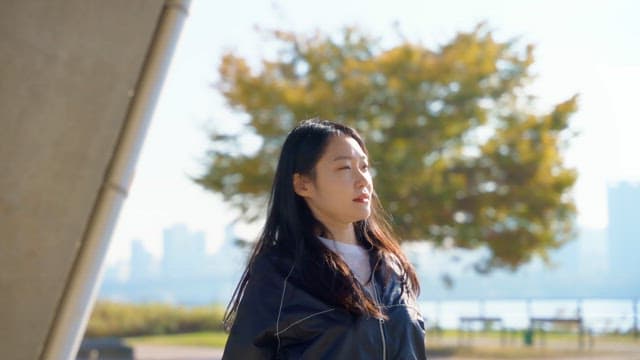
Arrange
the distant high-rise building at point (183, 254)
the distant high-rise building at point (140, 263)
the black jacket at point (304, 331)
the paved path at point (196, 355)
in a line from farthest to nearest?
the distant high-rise building at point (140, 263)
the distant high-rise building at point (183, 254)
the paved path at point (196, 355)
the black jacket at point (304, 331)

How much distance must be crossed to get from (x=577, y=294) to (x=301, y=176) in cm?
3100

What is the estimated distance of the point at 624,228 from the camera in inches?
1313

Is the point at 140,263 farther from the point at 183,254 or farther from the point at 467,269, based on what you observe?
the point at 467,269

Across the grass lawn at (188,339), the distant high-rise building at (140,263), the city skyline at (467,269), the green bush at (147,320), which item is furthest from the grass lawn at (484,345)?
the distant high-rise building at (140,263)

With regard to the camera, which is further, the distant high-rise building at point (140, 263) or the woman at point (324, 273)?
the distant high-rise building at point (140, 263)

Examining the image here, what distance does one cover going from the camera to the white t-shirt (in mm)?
2441

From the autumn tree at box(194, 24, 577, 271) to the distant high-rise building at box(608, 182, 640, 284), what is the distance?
41.0ft

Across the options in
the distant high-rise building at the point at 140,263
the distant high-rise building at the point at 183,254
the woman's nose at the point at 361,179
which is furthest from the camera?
the distant high-rise building at the point at 140,263

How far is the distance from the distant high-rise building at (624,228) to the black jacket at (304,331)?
31198 millimetres

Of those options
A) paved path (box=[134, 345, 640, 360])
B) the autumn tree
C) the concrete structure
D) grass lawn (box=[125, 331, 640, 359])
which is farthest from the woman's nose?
the autumn tree

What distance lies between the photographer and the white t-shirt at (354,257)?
2441 mm

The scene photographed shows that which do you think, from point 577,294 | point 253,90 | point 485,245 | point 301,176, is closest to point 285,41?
point 253,90

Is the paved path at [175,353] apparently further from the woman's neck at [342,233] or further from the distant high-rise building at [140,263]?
the distant high-rise building at [140,263]

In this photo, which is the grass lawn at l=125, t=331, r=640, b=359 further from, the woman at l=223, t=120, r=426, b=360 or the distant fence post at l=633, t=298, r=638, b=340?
the woman at l=223, t=120, r=426, b=360
